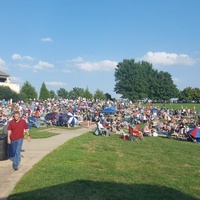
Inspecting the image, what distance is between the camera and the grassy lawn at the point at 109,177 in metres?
7.21

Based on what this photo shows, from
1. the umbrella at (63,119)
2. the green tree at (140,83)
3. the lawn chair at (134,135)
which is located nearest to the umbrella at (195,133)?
the lawn chair at (134,135)

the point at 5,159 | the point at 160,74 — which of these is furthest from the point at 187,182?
the point at 160,74

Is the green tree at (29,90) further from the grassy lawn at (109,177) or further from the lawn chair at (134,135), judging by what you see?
the grassy lawn at (109,177)

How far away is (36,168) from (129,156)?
4.54 m

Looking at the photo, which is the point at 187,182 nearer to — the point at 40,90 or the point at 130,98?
the point at 40,90

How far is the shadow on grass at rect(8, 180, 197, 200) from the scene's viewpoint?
6.86 metres

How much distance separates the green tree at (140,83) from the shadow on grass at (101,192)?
288ft

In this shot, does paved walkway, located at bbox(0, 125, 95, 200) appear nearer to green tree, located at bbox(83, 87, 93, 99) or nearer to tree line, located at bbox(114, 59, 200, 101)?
green tree, located at bbox(83, 87, 93, 99)

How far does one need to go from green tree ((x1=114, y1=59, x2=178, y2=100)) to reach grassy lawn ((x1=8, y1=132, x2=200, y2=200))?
8390 cm

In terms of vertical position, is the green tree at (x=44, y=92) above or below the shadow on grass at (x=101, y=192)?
above

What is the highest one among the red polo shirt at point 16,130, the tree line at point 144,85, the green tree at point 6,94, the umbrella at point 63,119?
the tree line at point 144,85

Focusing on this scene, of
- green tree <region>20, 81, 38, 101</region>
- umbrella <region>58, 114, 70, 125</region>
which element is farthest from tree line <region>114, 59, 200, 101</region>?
umbrella <region>58, 114, 70, 125</region>

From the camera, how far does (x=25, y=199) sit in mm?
6562

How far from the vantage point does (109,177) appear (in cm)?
875
